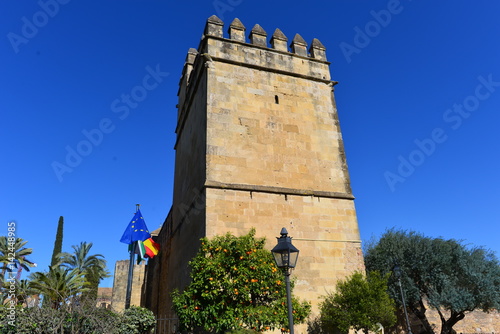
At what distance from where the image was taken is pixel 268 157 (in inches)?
382

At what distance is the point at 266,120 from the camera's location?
10.2 meters

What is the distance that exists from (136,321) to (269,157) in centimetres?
529

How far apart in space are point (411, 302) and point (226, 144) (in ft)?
36.9

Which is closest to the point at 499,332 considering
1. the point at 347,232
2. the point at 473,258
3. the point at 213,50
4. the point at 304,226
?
the point at 473,258

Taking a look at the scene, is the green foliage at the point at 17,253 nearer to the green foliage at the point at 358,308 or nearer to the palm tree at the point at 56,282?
the palm tree at the point at 56,282

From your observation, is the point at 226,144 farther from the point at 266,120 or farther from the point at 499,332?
the point at 499,332

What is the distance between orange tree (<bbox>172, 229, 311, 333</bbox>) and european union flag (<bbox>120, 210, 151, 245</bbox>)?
8.18 m

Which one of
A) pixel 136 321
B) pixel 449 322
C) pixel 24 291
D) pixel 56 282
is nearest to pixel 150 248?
pixel 56 282

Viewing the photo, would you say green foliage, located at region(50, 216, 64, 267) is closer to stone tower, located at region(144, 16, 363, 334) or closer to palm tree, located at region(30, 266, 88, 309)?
palm tree, located at region(30, 266, 88, 309)

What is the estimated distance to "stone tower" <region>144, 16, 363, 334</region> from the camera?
8758 millimetres

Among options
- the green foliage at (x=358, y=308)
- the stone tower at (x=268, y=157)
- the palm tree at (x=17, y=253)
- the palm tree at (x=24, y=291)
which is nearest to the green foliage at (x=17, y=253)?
the palm tree at (x=17, y=253)

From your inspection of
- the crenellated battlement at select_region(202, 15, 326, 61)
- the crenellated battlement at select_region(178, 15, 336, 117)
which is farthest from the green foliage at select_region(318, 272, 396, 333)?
the crenellated battlement at select_region(202, 15, 326, 61)

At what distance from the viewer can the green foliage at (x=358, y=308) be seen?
7.57m

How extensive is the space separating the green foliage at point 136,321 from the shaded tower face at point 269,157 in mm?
1343
